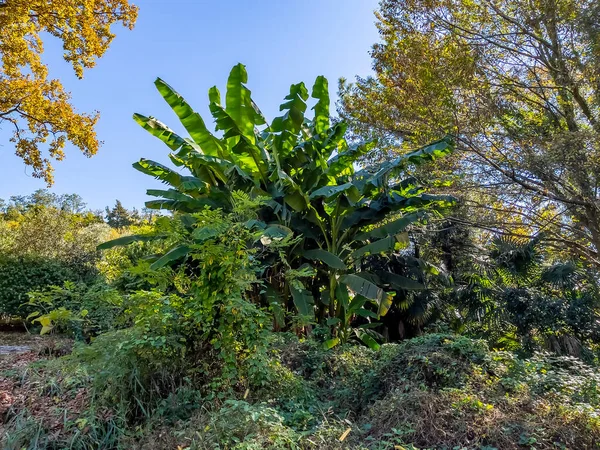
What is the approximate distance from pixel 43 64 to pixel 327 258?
9.85 metres

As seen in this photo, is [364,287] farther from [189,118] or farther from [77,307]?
[189,118]

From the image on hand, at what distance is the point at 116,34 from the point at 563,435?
11.8m

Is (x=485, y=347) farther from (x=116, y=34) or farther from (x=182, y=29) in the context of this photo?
(x=116, y=34)

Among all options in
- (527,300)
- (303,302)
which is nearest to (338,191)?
(303,302)

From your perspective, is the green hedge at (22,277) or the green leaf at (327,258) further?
the green hedge at (22,277)

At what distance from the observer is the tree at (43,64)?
332 inches

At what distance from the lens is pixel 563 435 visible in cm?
236

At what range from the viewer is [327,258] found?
18.6 ft

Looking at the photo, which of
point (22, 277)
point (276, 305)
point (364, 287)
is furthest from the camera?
point (22, 277)

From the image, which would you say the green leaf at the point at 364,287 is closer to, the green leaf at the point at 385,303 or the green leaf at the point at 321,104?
the green leaf at the point at 385,303

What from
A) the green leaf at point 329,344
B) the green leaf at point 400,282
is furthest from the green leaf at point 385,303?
the green leaf at point 400,282

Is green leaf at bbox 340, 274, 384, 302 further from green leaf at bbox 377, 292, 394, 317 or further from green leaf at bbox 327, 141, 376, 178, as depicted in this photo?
green leaf at bbox 327, 141, 376, 178

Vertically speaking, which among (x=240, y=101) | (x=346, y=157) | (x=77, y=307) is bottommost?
(x=77, y=307)

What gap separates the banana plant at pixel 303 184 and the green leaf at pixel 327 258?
0.06 feet
